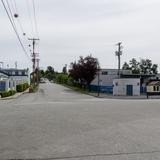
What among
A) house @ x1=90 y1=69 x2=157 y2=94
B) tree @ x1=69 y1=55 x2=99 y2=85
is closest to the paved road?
house @ x1=90 y1=69 x2=157 y2=94

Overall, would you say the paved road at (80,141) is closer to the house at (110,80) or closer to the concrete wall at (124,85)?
the concrete wall at (124,85)

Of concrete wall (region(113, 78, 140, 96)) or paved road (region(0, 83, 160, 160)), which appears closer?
paved road (region(0, 83, 160, 160))

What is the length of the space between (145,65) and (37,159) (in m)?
143

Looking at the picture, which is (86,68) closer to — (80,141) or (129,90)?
(129,90)

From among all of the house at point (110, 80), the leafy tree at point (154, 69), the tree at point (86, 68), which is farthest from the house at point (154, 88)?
the leafy tree at point (154, 69)

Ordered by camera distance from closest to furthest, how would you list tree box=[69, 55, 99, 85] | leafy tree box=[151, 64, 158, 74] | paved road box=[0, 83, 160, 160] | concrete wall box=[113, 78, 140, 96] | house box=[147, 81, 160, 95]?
paved road box=[0, 83, 160, 160]
house box=[147, 81, 160, 95]
concrete wall box=[113, 78, 140, 96]
tree box=[69, 55, 99, 85]
leafy tree box=[151, 64, 158, 74]

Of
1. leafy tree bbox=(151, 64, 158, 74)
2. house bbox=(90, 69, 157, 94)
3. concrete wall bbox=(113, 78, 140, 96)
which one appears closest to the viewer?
concrete wall bbox=(113, 78, 140, 96)

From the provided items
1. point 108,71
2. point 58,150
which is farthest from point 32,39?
point 58,150

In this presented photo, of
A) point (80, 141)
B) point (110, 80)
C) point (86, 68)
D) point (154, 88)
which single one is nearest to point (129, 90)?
point (154, 88)

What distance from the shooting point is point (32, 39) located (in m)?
88.3

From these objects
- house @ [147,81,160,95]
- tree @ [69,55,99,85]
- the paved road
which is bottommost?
the paved road

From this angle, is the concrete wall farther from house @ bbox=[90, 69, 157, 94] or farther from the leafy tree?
the leafy tree

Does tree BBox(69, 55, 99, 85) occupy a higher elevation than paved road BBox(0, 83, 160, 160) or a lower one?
higher

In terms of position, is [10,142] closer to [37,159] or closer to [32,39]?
[37,159]
